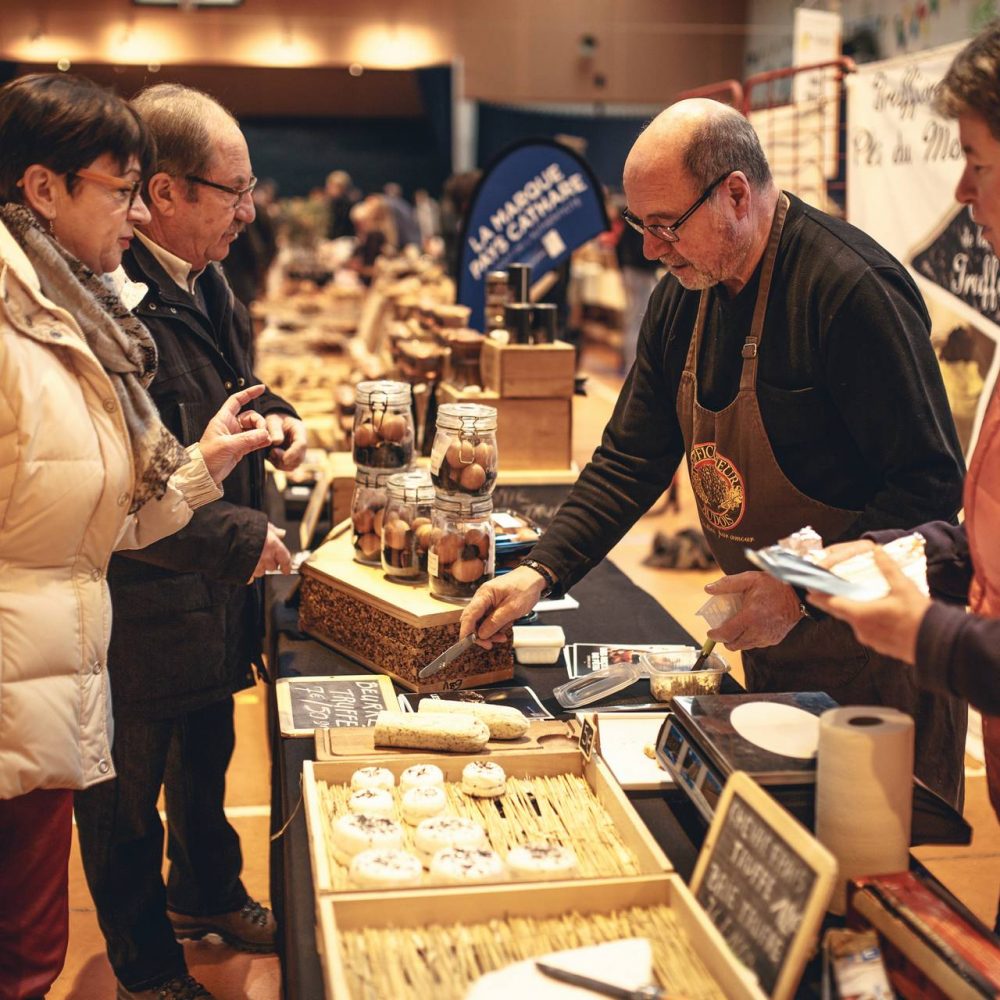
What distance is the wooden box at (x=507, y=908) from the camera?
1.30m

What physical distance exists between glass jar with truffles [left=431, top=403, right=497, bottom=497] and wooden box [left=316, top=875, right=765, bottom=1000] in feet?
3.36

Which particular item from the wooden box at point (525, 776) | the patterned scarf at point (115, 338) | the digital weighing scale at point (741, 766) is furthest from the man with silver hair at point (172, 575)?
the digital weighing scale at point (741, 766)

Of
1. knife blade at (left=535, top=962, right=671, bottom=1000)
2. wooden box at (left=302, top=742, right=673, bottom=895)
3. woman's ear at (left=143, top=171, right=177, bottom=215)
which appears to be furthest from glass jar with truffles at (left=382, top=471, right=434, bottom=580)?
knife blade at (left=535, top=962, right=671, bottom=1000)

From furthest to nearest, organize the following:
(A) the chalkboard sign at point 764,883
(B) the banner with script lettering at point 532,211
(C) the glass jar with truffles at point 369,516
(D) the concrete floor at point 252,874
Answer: (B) the banner with script lettering at point 532,211
(D) the concrete floor at point 252,874
(C) the glass jar with truffles at point 369,516
(A) the chalkboard sign at point 764,883

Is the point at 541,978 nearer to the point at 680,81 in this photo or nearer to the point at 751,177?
the point at 751,177

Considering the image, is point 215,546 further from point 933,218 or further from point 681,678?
point 933,218

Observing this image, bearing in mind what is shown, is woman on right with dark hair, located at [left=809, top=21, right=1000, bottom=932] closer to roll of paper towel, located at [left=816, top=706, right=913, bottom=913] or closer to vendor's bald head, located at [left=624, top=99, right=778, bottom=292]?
roll of paper towel, located at [left=816, top=706, right=913, bottom=913]

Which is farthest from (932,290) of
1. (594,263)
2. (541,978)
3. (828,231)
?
(594,263)

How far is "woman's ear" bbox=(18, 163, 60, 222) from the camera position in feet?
5.82

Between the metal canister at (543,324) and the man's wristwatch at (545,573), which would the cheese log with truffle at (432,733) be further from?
the metal canister at (543,324)

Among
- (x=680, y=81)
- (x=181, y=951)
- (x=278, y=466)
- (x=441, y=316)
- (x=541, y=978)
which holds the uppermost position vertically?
(x=680, y=81)

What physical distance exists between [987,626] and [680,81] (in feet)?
54.7

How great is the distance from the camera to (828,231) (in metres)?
2.18

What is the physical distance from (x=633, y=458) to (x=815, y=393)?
0.46 metres
